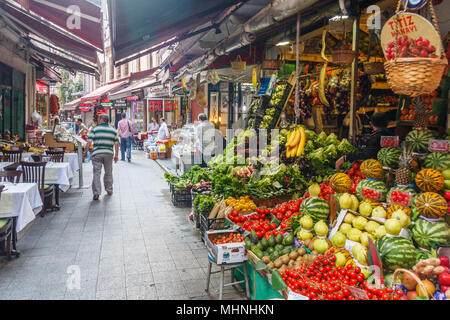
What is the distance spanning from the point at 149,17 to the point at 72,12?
316 cm

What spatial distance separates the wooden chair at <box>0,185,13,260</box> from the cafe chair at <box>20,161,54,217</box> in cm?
185

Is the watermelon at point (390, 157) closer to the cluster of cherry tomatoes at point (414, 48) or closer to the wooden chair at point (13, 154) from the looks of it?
the cluster of cherry tomatoes at point (414, 48)

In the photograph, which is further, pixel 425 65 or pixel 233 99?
pixel 233 99

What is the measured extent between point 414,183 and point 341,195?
2.58 feet

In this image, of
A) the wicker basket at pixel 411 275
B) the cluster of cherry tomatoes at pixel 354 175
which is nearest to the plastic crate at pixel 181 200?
the cluster of cherry tomatoes at pixel 354 175

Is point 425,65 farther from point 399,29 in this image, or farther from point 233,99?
point 233,99

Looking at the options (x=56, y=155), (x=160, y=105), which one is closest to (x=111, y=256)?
(x=56, y=155)

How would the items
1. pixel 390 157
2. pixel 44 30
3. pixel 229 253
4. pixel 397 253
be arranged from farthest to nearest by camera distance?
pixel 44 30 → pixel 390 157 → pixel 229 253 → pixel 397 253

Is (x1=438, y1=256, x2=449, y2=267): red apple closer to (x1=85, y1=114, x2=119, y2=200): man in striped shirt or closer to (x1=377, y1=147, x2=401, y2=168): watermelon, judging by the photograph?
(x1=377, y1=147, x2=401, y2=168): watermelon

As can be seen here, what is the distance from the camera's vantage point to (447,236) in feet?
9.70

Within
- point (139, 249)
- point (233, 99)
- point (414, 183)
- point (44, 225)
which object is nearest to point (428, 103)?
point (414, 183)

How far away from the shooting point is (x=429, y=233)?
3031mm

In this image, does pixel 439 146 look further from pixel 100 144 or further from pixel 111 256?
pixel 100 144

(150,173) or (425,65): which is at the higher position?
(425,65)
